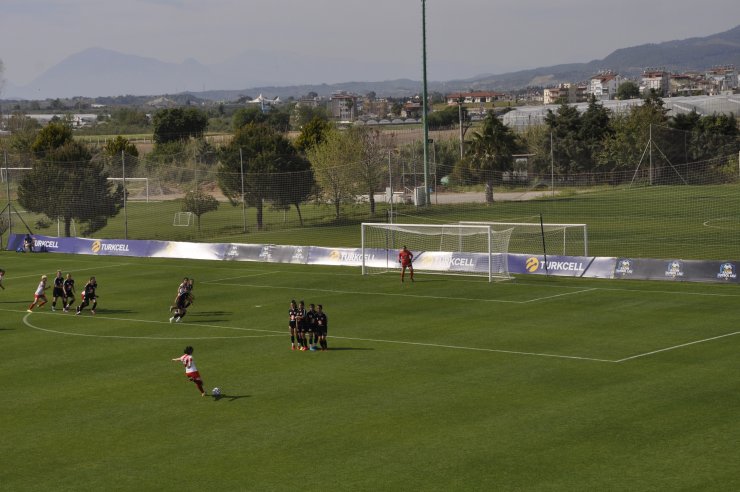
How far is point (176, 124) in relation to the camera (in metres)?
137

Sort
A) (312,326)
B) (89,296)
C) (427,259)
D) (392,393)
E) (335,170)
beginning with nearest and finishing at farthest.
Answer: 1. (392,393)
2. (312,326)
3. (89,296)
4. (427,259)
5. (335,170)

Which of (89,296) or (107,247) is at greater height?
(107,247)

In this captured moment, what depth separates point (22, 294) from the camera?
170ft

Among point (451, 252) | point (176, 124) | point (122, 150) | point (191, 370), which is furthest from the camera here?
point (176, 124)

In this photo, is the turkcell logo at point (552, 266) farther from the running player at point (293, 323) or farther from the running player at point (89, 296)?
the running player at point (89, 296)

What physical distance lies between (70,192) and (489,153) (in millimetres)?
41028

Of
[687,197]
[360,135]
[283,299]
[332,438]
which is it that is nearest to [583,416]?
[332,438]

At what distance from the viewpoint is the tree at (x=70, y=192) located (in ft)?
263

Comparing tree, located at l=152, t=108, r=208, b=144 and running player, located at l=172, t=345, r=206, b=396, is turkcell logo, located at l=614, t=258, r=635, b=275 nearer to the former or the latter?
running player, located at l=172, t=345, r=206, b=396

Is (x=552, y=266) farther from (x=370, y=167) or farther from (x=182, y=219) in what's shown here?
(x=182, y=219)

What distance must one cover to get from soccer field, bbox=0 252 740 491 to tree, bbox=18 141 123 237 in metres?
33.8

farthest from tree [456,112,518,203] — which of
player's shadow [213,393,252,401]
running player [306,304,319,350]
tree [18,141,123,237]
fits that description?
player's shadow [213,393,252,401]

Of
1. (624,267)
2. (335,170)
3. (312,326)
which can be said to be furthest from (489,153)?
(312,326)

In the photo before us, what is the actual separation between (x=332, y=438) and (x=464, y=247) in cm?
3669
